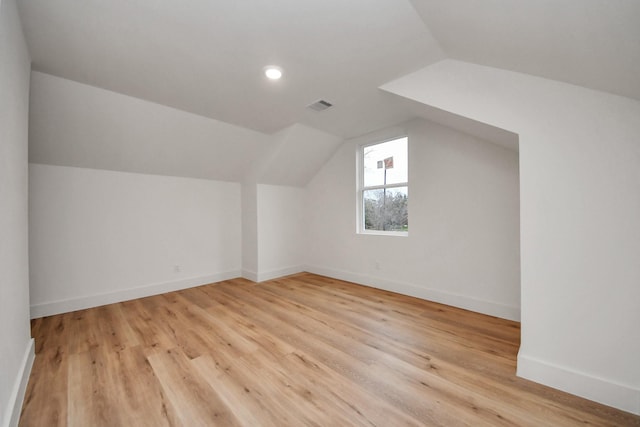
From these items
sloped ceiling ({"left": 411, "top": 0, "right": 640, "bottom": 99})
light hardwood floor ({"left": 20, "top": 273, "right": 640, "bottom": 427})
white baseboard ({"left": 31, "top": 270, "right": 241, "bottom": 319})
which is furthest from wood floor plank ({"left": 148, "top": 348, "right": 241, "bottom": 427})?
sloped ceiling ({"left": 411, "top": 0, "right": 640, "bottom": 99})

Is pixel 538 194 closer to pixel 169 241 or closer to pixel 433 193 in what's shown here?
pixel 433 193

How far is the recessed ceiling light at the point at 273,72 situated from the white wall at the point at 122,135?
1393mm

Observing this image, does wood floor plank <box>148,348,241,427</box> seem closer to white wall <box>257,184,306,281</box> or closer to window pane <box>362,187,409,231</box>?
white wall <box>257,184,306,281</box>

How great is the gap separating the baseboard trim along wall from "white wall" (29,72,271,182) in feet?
13.0

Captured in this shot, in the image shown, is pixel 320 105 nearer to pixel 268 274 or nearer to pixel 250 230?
pixel 250 230

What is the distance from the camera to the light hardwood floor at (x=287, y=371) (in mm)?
1440

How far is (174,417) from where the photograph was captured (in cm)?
143

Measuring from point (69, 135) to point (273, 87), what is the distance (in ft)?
7.76

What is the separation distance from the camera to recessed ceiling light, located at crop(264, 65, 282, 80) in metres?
2.20

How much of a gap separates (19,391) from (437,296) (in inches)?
147

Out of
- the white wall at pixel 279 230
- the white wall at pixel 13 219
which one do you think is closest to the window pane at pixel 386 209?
the white wall at pixel 279 230

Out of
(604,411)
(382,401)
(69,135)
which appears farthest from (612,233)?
(69,135)

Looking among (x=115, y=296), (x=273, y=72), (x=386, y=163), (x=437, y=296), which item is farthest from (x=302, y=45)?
(x=115, y=296)

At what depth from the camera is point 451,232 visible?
10.3 ft
